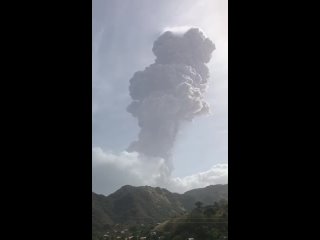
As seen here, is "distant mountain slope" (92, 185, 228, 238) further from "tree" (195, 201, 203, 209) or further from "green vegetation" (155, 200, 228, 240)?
"green vegetation" (155, 200, 228, 240)

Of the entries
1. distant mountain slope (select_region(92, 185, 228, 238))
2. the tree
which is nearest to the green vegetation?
the tree

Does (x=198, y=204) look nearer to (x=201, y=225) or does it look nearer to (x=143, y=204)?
(x=201, y=225)

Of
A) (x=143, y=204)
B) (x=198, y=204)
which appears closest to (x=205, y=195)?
(x=198, y=204)
